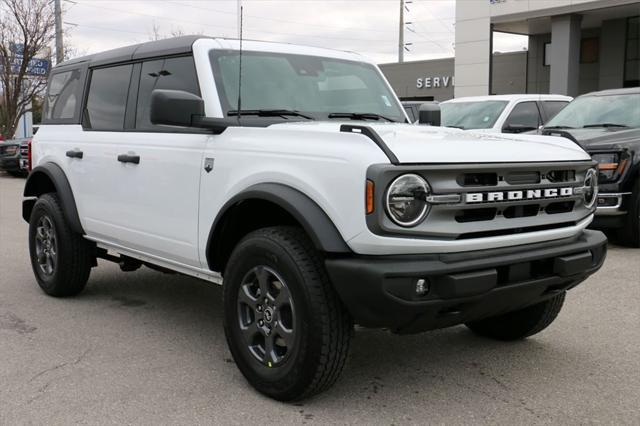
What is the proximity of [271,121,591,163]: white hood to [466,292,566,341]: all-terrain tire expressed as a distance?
36.8 inches

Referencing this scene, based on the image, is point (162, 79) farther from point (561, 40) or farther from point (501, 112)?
point (561, 40)

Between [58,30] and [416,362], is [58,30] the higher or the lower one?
the higher one

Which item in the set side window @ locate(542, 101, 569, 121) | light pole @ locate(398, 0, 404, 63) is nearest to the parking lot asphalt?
side window @ locate(542, 101, 569, 121)

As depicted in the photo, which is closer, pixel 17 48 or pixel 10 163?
pixel 10 163

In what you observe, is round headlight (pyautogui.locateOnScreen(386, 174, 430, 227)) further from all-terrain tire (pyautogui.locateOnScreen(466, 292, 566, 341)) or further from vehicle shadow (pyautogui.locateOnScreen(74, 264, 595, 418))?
all-terrain tire (pyautogui.locateOnScreen(466, 292, 566, 341))

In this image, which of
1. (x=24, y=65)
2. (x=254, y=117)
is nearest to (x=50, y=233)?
(x=254, y=117)

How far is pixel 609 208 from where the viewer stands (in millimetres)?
7793

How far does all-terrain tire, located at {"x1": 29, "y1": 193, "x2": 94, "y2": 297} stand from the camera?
17.7ft

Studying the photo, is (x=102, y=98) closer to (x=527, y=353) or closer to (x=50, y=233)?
(x=50, y=233)

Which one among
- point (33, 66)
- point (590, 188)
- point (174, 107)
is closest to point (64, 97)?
point (174, 107)

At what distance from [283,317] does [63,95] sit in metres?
3.45

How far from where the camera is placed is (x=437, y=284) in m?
3.00

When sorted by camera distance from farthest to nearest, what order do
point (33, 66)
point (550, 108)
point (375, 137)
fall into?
point (33, 66) < point (550, 108) < point (375, 137)

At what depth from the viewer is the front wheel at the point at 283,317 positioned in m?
3.20
